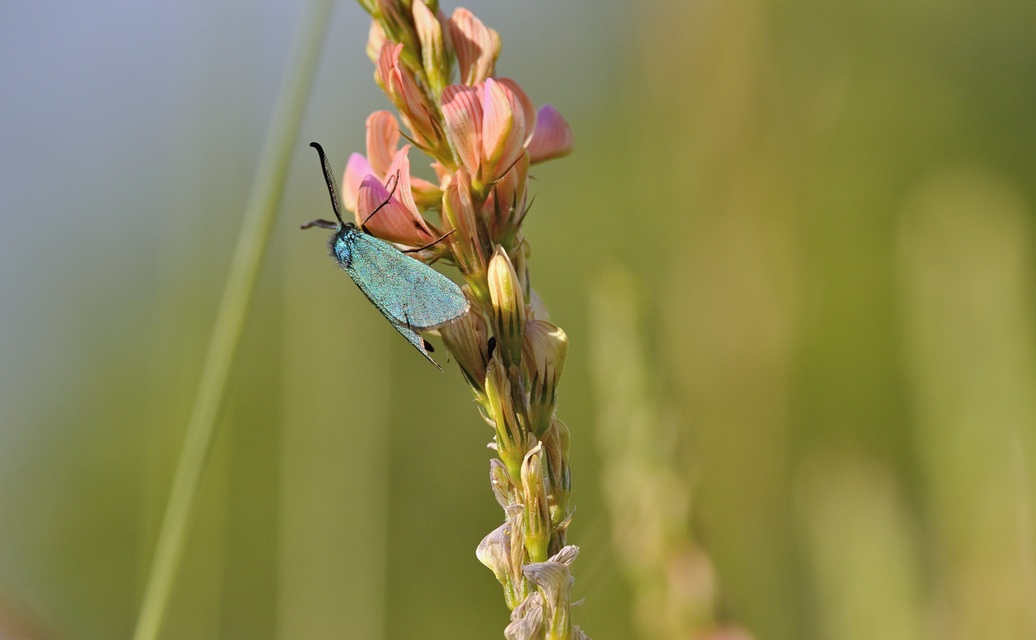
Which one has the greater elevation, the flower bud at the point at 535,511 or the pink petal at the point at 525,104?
the pink petal at the point at 525,104

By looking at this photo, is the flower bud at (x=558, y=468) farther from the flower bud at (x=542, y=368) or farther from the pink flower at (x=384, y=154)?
the pink flower at (x=384, y=154)

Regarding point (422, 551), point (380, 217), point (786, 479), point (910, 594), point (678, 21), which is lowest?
point (422, 551)

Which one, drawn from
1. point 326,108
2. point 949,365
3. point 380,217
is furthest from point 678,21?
point 380,217

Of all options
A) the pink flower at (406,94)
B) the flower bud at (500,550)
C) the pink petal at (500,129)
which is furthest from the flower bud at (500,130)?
the flower bud at (500,550)

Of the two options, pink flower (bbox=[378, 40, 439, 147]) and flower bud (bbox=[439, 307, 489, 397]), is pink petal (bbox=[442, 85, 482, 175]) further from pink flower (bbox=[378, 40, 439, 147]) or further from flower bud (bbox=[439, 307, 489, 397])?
flower bud (bbox=[439, 307, 489, 397])

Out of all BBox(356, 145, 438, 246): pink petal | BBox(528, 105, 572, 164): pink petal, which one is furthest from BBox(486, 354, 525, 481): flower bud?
BBox(528, 105, 572, 164): pink petal

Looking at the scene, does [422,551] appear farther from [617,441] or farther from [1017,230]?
A: [1017,230]
